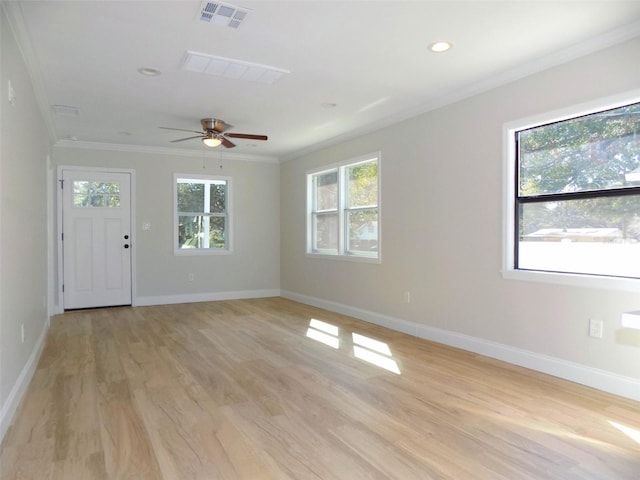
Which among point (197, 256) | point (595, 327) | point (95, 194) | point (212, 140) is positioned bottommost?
point (595, 327)

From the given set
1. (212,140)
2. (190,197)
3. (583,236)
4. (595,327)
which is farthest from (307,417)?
(190,197)

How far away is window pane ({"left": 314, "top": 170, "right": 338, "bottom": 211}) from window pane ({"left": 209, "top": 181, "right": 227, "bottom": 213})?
1.72 metres

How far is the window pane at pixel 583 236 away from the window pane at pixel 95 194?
227 inches

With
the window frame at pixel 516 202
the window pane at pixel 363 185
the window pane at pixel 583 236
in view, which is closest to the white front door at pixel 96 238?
the window pane at pixel 363 185

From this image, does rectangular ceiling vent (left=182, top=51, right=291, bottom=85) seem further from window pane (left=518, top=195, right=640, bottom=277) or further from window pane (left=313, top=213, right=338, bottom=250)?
window pane (left=313, top=213, right=338, bottom=250)

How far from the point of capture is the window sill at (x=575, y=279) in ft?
9.47

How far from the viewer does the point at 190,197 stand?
712 centimetres

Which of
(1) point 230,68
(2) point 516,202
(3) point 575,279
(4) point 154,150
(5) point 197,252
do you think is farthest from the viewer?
(5) point 197,252

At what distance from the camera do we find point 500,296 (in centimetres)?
374

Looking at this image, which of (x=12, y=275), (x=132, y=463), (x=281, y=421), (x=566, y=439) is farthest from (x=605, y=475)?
(x=12, y=275)

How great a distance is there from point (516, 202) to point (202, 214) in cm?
515

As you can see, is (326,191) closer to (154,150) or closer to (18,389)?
(154,150)

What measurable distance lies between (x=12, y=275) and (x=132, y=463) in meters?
1.54

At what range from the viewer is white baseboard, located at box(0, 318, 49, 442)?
240 centimetres
